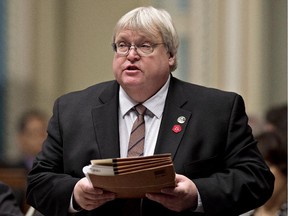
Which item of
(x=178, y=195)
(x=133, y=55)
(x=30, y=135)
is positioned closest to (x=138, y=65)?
(x=133, y=55)

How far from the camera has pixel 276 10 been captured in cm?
1041

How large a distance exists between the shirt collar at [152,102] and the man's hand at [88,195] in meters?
0.46

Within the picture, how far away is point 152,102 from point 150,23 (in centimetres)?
36

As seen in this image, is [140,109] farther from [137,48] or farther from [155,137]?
[137,48]

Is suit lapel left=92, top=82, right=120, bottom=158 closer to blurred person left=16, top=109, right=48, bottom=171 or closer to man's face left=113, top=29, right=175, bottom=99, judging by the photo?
man's face left=113, top=29, right=175, bottom=99

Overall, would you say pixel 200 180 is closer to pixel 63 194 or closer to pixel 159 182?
pixel 159 182

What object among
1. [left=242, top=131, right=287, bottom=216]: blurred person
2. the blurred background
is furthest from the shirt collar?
the blurred background

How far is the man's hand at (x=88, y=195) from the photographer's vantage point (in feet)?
13.1

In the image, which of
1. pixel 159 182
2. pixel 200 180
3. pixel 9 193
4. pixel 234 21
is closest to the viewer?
pixel 159 182

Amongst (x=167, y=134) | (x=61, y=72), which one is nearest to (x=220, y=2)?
(x=61, y=72)

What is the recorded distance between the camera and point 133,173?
3812 mm

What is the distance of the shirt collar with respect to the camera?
14.3 feet

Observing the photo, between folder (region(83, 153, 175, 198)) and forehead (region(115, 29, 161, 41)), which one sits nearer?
folder (region(83, 153, 175, 198))

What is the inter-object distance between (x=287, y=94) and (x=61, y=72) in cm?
246
